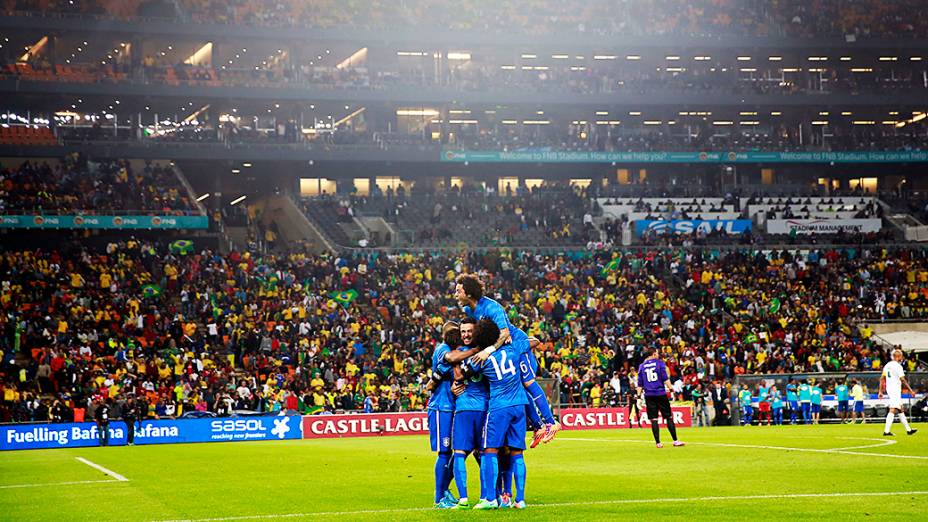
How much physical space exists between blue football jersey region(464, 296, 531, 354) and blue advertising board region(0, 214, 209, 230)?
4668cm

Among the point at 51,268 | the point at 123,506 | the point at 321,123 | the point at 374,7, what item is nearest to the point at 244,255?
the point at 51,268

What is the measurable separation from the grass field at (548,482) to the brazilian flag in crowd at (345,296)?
23.0 meters

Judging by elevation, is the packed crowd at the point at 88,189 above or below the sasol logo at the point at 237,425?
above

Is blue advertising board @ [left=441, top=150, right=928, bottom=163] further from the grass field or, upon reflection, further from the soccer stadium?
the grass field

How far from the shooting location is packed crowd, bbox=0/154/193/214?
2217 inches

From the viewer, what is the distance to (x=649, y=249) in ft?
200

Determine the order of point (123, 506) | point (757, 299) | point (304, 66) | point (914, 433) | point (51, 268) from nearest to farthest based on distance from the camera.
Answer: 1. point (123, 506)
2. point (914, 433)
3. point (51, 268)
4. point (757, 299)
5. point (304, 66)

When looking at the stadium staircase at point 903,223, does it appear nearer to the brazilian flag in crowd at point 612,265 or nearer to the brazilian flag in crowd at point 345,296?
the brazilian flag in crowd at point 612,265

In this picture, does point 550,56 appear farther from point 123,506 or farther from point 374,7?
point 123,506

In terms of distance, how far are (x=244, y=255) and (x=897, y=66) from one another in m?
45.8

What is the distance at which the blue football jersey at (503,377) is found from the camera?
12.3 m

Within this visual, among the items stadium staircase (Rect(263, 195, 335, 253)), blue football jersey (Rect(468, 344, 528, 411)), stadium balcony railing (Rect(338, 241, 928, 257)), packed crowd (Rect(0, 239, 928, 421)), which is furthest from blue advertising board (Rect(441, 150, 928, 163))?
blue football jersey (Rect(468, 344, 528, 411))

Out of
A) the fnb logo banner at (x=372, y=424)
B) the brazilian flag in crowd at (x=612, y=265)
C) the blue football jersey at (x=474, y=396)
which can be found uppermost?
the brazilian flag in crowd at (x=612, y=265)

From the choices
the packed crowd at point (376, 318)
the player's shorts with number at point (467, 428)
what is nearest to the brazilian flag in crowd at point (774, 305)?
the packed crowd at point (376, 318)
